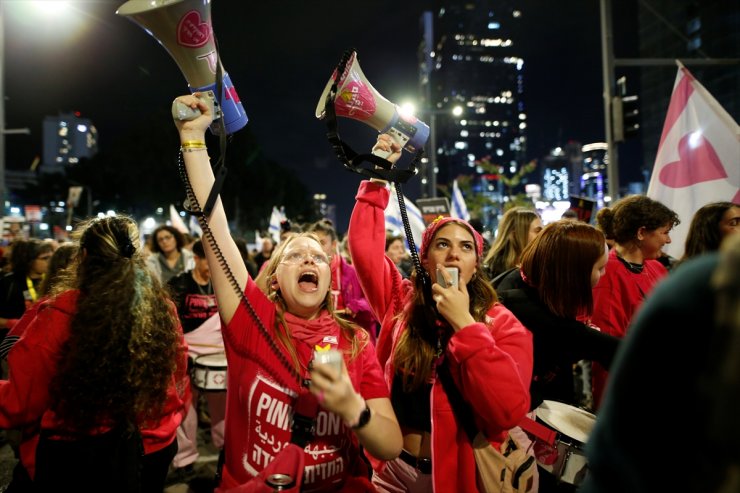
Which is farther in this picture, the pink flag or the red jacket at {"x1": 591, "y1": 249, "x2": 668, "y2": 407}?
the pink flag

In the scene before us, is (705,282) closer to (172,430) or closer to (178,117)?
(178,117)

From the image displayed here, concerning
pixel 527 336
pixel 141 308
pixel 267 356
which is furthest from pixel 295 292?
pixel 527 336

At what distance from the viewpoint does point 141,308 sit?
2471 millimetres

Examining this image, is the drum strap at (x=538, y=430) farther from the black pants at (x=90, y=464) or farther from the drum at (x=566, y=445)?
the black pants at (x=90, y=464)

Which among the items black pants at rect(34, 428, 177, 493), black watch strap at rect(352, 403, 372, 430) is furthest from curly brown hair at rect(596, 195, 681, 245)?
black pants at rect(34, 428, 177, 493)

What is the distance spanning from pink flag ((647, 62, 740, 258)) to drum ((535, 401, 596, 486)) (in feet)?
10.6

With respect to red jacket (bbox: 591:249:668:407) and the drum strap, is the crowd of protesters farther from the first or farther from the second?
Result: red jacket (bbox: 591:249:668:407)

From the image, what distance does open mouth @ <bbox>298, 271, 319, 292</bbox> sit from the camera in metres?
2.25

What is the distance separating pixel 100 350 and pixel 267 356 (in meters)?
0.84

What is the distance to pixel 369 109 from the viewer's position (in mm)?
2564

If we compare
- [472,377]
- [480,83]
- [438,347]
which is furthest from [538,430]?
[480,83]

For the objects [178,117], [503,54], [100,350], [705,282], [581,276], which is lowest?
[100,350]

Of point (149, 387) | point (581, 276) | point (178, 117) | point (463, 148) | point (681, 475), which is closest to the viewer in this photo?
point (681, 475)

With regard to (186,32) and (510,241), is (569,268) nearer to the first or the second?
(186,32)
